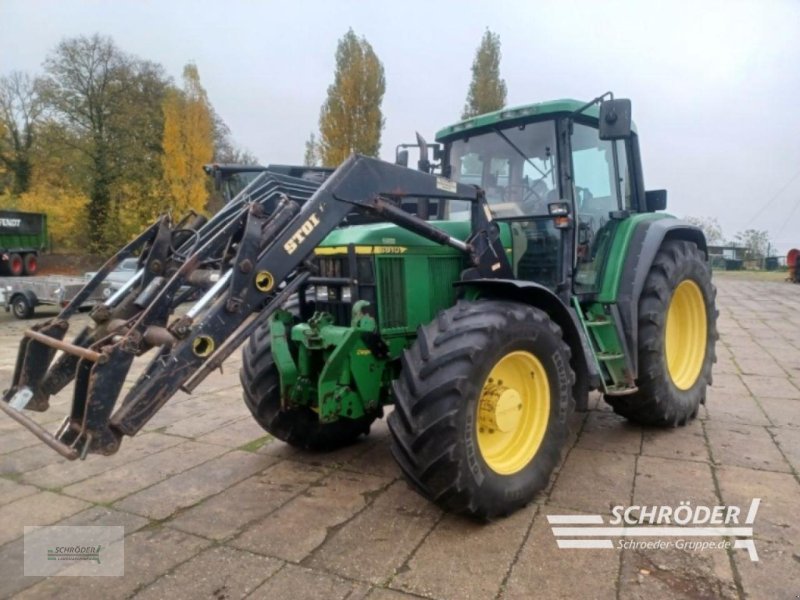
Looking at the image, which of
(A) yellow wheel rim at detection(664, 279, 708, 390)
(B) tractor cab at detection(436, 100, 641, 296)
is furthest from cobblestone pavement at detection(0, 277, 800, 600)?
(B) tractor cab at detection(436, 100, 641, 296)

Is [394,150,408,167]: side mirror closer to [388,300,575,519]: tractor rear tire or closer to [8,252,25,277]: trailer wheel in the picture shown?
[388,300,575,519]: tractor rear tire

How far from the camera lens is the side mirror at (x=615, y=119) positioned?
3689 mm

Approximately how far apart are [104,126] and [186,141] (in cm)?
680

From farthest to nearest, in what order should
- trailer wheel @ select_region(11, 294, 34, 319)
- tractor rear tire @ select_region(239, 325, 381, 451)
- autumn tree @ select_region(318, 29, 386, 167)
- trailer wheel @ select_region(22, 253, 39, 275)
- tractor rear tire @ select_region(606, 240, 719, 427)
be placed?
autumn tree @ select_region(318, 29, 386, 167), trailer wheel @ select_region(22, 253, 39, 275), trailer wheel @ select_region(11, 294, 34, 319), tractor rear tire @ select_region(606, 240, 719, 427), tractor rear tire @ select_region(239, 325, 381, 451)

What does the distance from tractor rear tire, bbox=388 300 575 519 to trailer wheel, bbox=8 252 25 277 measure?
20.2m

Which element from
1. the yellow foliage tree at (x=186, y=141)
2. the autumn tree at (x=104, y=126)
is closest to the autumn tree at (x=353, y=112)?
the yellow foliage tree at (x=186, y=141)

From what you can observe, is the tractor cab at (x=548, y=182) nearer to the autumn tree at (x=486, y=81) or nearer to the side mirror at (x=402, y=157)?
the side mirror at (x=402, y=157)

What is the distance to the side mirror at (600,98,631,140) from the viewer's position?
12.1ft

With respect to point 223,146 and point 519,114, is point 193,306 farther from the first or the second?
point 223,146

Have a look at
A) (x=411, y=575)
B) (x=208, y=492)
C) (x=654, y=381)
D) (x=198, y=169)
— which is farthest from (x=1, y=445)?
(x=198, y=169)

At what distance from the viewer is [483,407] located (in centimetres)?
324

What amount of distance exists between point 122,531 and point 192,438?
163 centimetres

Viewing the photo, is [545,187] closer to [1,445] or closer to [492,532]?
[492,532]

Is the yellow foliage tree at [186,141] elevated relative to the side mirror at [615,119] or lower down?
elevated
